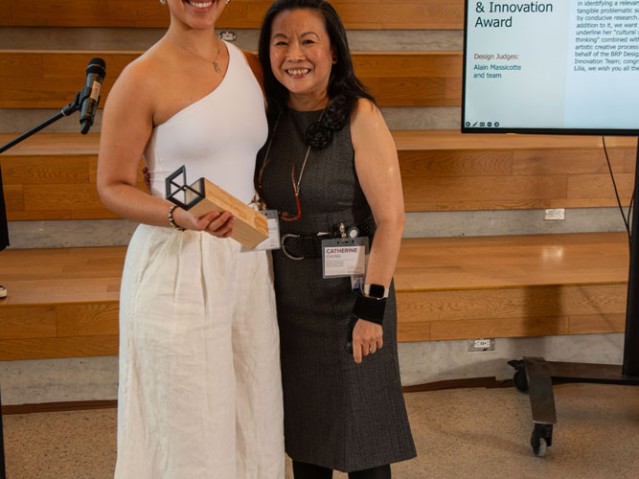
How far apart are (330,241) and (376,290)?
14cm

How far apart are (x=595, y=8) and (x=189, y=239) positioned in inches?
58.1

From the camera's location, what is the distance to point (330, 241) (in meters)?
1.80

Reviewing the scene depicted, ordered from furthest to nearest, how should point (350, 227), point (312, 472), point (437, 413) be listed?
point (437, 413) → point (312, 472) → point (350, 227)

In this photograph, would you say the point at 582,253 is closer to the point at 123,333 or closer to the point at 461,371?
the point at 461,371

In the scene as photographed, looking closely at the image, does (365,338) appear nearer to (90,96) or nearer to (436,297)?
(90,96)

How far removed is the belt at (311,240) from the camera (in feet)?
5.98

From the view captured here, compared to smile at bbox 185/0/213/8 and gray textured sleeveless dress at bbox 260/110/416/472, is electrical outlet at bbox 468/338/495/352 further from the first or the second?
smile at bbox 185/0/213/8

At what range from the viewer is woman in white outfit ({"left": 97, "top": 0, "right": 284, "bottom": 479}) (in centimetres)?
161

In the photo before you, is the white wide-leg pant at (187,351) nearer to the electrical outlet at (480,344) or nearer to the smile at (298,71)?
the smile at (298,71)

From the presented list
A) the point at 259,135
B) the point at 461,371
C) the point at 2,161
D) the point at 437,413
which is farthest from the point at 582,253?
the point at 2,161


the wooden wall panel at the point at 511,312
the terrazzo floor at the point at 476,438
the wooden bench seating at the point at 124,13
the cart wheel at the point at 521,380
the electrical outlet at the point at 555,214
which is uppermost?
the wooden bench seating at the point at 124,13

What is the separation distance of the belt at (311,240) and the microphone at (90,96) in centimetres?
46

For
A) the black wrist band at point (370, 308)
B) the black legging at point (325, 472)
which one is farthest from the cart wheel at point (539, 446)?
the black wrist band at point (370, 308)

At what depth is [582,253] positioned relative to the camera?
335cm
